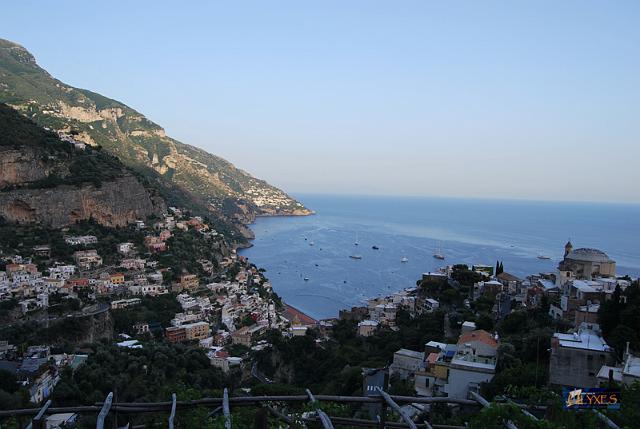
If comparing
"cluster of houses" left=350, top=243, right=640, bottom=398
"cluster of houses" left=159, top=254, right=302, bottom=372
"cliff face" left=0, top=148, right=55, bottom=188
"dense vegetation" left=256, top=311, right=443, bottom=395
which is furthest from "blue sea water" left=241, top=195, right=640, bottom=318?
"cliff face" left=0, top=148, right=55, bottom=188

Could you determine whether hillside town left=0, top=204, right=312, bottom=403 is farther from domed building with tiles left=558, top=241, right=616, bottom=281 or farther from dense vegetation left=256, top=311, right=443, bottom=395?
domed building with tiles left=558, top=241, right=616, bottom=281

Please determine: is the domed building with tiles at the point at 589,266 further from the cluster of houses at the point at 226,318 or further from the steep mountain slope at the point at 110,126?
the steep mountain slope at the point at 110,126

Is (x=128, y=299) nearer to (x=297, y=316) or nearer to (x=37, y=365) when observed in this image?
(x=37, y=365)

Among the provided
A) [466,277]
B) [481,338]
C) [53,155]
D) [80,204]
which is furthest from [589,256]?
[53,155]

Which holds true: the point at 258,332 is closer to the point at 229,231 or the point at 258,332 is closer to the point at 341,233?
the point at 229,231

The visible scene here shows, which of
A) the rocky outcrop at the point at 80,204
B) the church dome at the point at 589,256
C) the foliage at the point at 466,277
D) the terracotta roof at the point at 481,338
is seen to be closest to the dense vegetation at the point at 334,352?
the terracotta roof at the point at 481,338

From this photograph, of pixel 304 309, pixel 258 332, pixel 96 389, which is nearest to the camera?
pixel 96 389

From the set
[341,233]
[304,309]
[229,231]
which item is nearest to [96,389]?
[304,309]
